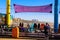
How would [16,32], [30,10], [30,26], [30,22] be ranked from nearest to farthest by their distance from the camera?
[16,32] → [30,10] → [30,26] → [30,22]

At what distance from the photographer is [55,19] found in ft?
85.0

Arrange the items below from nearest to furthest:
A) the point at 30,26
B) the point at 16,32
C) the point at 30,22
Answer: the point at 16,32 < the point at 30,26 < the point at 30,22

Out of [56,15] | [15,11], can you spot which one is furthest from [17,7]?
[56,15]

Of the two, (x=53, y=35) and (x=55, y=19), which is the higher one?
(x=55, y=19)

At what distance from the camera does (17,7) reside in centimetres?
2556

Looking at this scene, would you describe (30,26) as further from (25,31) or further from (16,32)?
(16,32)

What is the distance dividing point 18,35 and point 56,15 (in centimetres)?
561

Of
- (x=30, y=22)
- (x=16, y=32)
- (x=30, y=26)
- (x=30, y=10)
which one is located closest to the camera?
(x=16, y=32)

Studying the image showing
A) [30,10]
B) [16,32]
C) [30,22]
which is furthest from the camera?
[30,22]

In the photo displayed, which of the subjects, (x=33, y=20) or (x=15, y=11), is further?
(x=33, y=20)

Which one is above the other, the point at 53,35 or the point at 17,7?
the point at 17,7

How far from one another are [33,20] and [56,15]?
3.97 m

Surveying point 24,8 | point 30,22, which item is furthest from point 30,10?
point 30,22

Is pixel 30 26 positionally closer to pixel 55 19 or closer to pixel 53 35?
pixel 55 19
